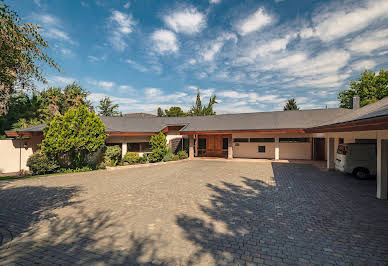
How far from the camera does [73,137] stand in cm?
1364

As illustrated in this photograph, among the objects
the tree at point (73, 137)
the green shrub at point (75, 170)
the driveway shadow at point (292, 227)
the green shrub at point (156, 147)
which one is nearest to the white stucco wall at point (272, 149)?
the green shrub at point (156, 147)

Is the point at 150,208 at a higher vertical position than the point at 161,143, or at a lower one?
lower

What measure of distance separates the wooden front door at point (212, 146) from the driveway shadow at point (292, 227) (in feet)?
42.9

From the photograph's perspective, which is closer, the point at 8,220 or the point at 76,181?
the point at 8,220

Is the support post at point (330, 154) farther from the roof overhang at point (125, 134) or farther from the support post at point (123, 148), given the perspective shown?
the support post at point (123, 148)

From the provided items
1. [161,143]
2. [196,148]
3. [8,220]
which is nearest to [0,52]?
[8,220]

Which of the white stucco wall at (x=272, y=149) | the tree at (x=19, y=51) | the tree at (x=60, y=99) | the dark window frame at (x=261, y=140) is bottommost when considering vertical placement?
the white stucco wall at (x=272, y=149)

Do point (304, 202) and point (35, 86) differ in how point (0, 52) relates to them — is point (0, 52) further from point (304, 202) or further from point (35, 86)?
point (304, 202)

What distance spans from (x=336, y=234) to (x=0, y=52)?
948 cm

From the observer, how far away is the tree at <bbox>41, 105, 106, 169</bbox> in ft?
43.5

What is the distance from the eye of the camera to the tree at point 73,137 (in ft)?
43.5

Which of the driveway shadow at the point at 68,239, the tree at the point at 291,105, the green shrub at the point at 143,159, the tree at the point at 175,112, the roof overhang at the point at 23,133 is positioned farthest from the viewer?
the tree at the point at 175,112

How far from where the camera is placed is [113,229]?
5.42 meters

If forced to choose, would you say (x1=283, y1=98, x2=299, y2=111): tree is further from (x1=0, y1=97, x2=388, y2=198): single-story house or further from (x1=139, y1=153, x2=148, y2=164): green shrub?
(x1=139, y1=153, x2=148, y2=164): green shrub
